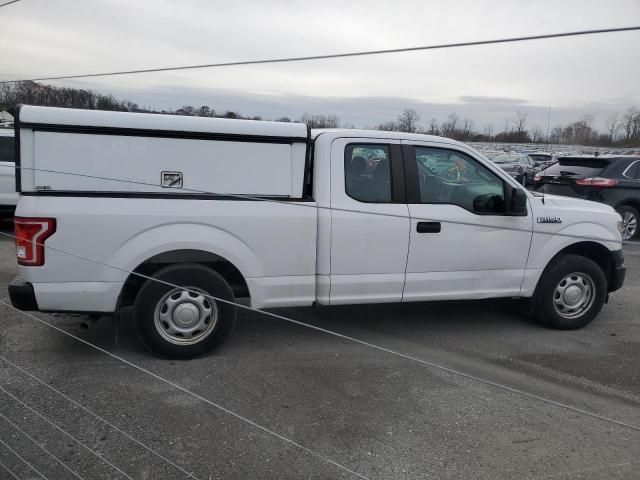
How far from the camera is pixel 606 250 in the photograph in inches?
226

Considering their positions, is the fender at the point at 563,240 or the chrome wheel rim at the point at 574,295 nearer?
the fender at the point at 563,240

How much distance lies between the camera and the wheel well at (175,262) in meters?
4.44

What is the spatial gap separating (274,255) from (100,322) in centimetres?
206

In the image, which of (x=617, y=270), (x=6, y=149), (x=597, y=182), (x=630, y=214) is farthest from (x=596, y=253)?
(x=6, y=149)

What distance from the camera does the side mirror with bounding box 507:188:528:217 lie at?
16.9ft

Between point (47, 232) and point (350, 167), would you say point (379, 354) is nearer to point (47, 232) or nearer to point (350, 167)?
point (350, 167)

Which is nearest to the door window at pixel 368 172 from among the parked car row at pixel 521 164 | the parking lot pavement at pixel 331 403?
the parking lot pavement at pixel 331 403

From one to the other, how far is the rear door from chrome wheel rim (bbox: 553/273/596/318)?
5.80 feet

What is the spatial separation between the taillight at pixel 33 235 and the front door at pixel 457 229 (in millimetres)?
2901

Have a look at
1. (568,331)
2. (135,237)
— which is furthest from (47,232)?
(568,331)

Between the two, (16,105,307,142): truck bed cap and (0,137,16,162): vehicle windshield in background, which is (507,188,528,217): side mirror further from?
(0,137,16,162): vehicle windshield in background

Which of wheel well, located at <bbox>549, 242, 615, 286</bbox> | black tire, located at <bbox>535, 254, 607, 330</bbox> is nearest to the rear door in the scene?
black tire, located at <bbox>535, 254, 607, 330</bbox>

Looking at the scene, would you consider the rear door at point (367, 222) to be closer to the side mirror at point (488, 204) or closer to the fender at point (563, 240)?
the side mirror at point (488, 204)

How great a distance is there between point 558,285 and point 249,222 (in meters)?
3.17
